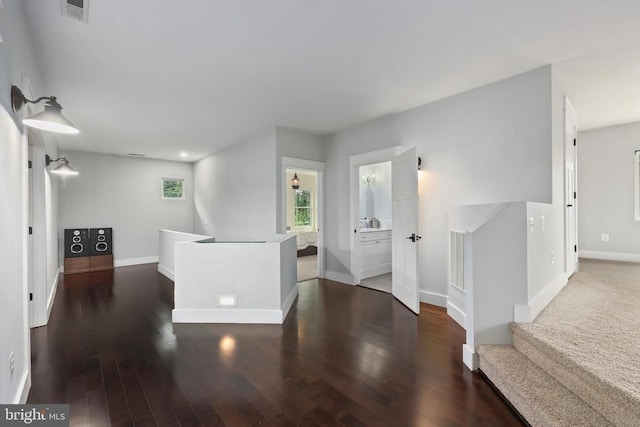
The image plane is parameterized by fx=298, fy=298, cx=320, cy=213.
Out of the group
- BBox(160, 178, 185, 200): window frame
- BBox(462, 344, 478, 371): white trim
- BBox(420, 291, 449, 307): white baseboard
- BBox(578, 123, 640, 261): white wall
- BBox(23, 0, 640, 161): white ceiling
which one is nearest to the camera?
BBox(23, 0, 640, 161): white ceiling

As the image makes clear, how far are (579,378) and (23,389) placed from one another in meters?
3.55

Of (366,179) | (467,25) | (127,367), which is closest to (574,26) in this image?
(467,25)

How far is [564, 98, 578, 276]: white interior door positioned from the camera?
3500mm

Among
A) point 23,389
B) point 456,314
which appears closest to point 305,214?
point 456,314

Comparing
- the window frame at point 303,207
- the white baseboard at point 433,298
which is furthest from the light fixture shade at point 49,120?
the window frame at point 303,207

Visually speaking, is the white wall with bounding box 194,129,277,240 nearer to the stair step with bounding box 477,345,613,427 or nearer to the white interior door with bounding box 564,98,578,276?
the stair step with bounding box 477,345,613,427

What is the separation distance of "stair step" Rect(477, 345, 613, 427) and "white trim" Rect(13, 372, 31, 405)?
10.1 feet

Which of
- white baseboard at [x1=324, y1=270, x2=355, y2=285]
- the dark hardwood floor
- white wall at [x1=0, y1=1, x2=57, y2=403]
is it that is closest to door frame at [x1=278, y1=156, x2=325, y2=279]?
white baseboard at [x1=324, y1=270, x2=355, y2=285]

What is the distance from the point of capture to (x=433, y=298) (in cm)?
398

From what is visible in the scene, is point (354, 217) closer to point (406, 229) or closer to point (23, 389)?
point (406, 229)

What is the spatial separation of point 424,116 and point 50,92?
4.62 m

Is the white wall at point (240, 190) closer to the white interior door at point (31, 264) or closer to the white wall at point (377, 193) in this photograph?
the white wall at point (377, 193)

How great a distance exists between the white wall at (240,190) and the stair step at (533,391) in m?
3.57

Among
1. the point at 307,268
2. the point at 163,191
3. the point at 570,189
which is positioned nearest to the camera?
the point at 570,189
